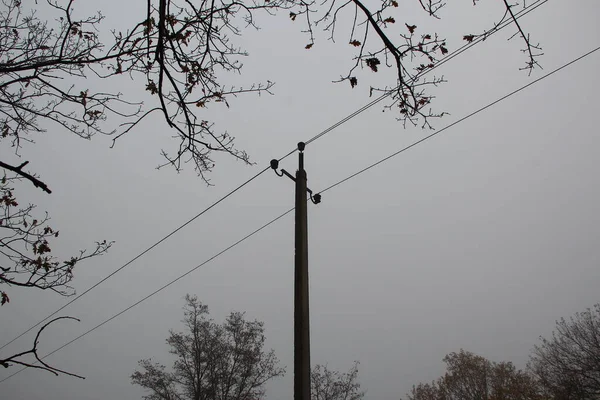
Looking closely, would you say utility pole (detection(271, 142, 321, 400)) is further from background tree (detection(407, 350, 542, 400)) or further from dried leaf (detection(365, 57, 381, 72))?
background tree (detection(407, 350, 542, 400))

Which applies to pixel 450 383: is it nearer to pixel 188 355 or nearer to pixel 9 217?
pixel 188 355

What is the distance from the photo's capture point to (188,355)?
21.2m

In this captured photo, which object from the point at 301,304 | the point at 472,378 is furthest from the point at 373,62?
the point at 472,378

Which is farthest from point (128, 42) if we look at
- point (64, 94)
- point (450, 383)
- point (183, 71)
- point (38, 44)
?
point (450, 383)

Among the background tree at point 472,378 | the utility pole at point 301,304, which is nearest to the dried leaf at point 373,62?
the utility pole at point 301,304

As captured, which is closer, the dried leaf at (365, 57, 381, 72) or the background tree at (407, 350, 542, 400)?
the dried leaf at (365, 57, 381, 72)

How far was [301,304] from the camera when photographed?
13.9 ft

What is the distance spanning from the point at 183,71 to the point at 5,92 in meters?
2.04

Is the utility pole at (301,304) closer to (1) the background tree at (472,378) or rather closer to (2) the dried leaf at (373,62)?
(2) the dried leaf at (373,62)

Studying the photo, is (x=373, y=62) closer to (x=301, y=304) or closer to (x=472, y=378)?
(x=301, y=304)

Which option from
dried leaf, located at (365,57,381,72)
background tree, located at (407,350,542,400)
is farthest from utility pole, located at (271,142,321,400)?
background tree, located at (407,350,542,400)

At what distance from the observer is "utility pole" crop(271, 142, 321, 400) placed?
3.94 metres

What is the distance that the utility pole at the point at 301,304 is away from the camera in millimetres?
3936

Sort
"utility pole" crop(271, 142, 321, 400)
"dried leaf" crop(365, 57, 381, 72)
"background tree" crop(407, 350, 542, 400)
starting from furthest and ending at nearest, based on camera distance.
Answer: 1. "background tree" crop(407, 350, 542, 400)
2. "utility pole" crop(271, 142, 321, 400)
3. "dried leaf" crop(365, 57, 381, 72)
